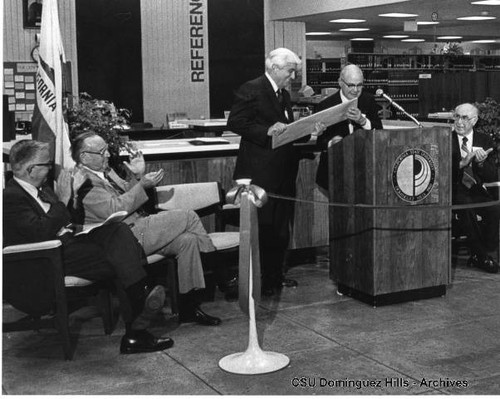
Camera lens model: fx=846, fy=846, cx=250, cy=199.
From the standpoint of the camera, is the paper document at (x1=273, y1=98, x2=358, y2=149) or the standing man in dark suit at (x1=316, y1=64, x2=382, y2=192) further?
the standing man in dark suit at (x1=316, y1=64, x2=382, y2=192)

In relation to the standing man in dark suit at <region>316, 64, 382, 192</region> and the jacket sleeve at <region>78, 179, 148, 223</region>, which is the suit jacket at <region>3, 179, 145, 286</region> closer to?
the jacket sleeve at <region>78, 179, 148, 223</region>

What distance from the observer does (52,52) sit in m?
4.98

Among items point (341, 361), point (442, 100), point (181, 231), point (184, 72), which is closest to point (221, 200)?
point (181, 231)

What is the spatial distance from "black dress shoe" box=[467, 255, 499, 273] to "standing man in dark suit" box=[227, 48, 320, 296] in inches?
60.3

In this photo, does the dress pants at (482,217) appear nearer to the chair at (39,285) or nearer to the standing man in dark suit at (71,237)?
the standing man in dark suit at (71,237)

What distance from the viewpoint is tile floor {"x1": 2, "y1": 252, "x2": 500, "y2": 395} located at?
373cm

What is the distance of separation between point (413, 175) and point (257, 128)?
0.98m

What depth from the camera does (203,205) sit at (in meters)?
5.55

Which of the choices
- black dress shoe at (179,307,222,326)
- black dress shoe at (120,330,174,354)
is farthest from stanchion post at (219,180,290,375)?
black dress shoe at (179,307,222,326)

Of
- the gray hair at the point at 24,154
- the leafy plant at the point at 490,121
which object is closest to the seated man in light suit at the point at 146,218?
the gray hair at the point at 24,154

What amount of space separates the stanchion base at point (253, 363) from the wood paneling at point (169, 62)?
8338mm

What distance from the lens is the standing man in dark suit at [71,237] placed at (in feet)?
13.5

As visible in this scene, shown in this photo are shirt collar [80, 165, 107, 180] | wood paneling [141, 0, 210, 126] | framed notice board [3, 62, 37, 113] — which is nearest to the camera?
shirt collar [80, 165, 107, 180]

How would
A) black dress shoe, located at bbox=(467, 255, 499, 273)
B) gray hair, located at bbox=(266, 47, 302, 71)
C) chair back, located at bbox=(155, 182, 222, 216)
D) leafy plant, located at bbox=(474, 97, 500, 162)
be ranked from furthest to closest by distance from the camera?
leafy plant, located at bbox=(474, 97, 500, 162) < black dress shoe, located at bbox=(467, 255, 499, 273) < chair back, located at bbox=(155, 182, 222, 216) < gray hair, located at bbox=(266, 47, 302, 71)
